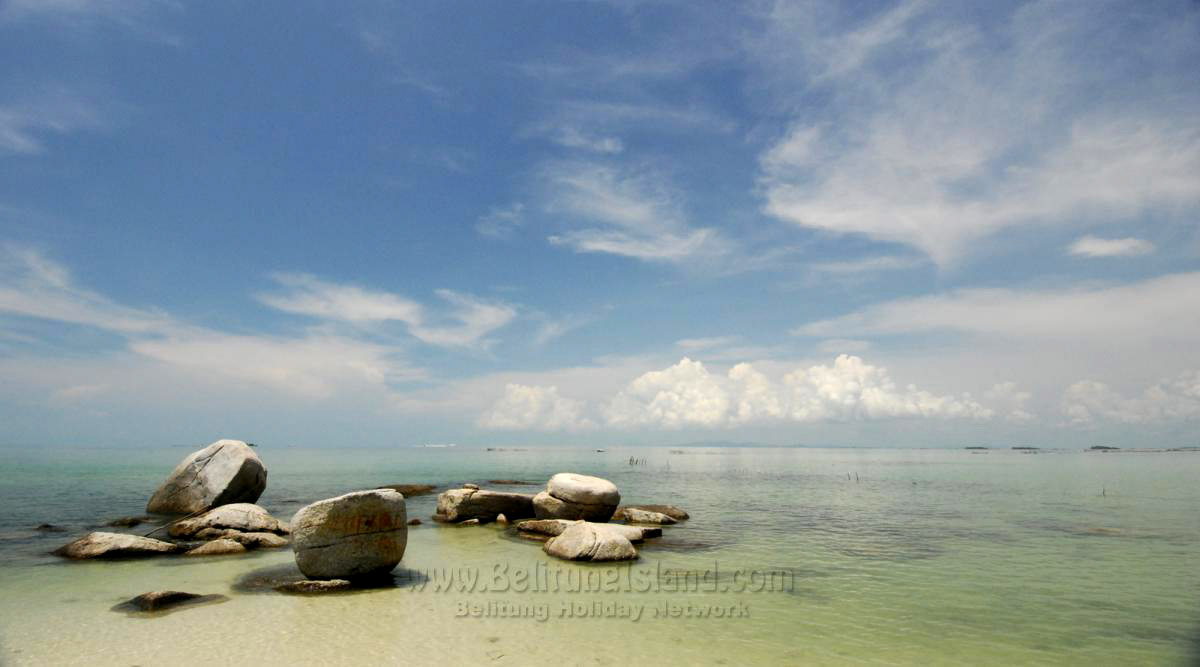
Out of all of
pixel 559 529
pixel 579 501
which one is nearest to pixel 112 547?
pixel 559 529

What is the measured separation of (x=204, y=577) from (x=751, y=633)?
1383 centimetres

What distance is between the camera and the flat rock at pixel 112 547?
1677 cm

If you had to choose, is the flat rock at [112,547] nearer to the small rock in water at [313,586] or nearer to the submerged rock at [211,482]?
the small rock in water at [313,586]

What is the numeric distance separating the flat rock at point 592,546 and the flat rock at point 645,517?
7.29 metres

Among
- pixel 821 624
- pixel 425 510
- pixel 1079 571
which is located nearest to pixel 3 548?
pixel 425 510

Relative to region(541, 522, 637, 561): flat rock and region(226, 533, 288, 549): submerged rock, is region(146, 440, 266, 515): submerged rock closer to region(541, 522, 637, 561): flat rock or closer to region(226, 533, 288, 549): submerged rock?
region(226, 533, 288, 549): submerged rock

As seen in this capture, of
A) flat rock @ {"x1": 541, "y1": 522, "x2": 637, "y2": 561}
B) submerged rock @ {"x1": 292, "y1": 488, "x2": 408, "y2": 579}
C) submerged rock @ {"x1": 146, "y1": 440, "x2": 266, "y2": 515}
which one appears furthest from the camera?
submerged rock @ {"x1": 146, "y1": 440, "x2": 266, "y2": 515}

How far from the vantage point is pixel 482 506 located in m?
26.3

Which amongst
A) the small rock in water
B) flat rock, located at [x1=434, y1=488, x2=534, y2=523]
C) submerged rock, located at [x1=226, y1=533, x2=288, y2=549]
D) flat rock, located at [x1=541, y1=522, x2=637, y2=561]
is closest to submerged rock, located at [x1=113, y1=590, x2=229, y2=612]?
the small rock in water

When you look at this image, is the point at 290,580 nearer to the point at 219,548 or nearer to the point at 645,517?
the point at 219,548

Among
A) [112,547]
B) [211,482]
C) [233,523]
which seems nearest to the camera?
[112,547]

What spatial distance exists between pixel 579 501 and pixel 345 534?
1173cm

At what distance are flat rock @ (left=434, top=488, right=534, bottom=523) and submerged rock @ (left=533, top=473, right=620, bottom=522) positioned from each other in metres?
2.33

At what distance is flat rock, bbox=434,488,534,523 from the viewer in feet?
85.7
